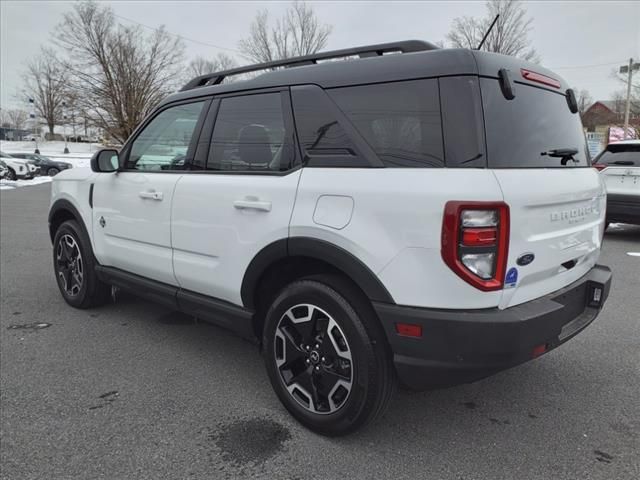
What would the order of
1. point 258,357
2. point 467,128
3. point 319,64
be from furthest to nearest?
point 258,357
point 319,64
point 467,128

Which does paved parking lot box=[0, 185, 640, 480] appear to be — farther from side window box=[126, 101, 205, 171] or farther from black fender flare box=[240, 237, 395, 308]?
side window box=[126, 101, 205, 171]

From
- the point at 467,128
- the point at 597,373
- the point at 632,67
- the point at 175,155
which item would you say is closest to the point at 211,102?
the point at 175,155

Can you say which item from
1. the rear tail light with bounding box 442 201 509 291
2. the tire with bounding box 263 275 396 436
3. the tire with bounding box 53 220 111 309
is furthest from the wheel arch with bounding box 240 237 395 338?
the tire with bounding box 53 220 111 309

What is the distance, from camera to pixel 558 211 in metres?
2.32

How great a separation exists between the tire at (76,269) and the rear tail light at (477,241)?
3.37 metres

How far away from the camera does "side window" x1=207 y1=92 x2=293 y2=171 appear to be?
2756 millimetres

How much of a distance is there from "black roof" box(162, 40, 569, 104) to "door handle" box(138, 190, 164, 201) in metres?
0.92

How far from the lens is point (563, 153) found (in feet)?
8.50

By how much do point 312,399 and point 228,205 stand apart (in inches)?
47.3

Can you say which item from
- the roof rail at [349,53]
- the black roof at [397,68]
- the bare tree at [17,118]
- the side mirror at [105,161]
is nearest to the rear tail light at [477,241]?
the black roof at [397,68]

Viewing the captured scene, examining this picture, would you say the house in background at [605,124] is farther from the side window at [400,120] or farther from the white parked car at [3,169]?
the white parked car at [3,169]

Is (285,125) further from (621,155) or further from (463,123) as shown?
(621,155)

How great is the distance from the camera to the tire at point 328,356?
2.33 meters

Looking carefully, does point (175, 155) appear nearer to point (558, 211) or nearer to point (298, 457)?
point (298, 457)
